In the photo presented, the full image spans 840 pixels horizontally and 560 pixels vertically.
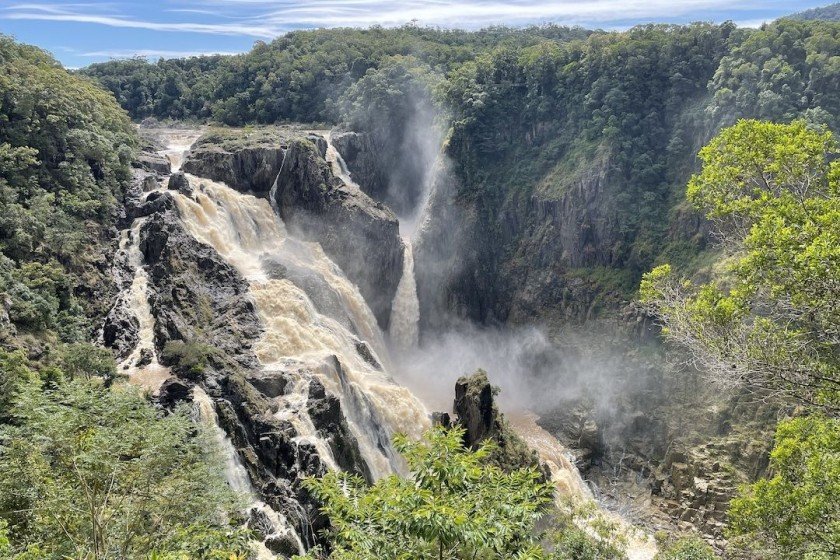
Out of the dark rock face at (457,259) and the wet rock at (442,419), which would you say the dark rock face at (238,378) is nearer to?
the wet rock at (442,419)

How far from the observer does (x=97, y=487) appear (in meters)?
13.7

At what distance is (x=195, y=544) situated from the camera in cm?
1333

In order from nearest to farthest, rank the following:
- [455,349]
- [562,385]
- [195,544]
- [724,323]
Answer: [195,544] < [724,323] < [562,385] < [455,349]

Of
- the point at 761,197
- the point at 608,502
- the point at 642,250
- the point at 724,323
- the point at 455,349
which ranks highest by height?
the point at 761,197

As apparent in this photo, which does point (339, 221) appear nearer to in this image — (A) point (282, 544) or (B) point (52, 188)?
(B) point (52, 188)

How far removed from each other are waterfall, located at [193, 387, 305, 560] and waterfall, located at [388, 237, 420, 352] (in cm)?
2415

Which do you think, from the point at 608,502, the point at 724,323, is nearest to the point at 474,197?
the point at 608,502

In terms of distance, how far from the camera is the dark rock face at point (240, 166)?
45.8 metres

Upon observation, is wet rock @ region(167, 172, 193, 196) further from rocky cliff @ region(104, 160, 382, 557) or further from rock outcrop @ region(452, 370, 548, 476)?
rock outcrop @ region(452, 370, 548, 476)

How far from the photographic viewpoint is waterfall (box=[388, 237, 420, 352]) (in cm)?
5081

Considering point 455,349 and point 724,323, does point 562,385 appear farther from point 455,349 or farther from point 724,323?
point 724,323

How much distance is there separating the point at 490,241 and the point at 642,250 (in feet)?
42.4

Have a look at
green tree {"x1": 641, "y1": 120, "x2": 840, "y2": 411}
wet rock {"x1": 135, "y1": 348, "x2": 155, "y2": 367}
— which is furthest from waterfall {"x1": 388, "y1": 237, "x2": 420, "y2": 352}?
green tree {"x1": 641, "y1": 120, "x2": 840, "y2": 411}

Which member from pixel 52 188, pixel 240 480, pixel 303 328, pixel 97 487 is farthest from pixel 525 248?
pixel 97 487
